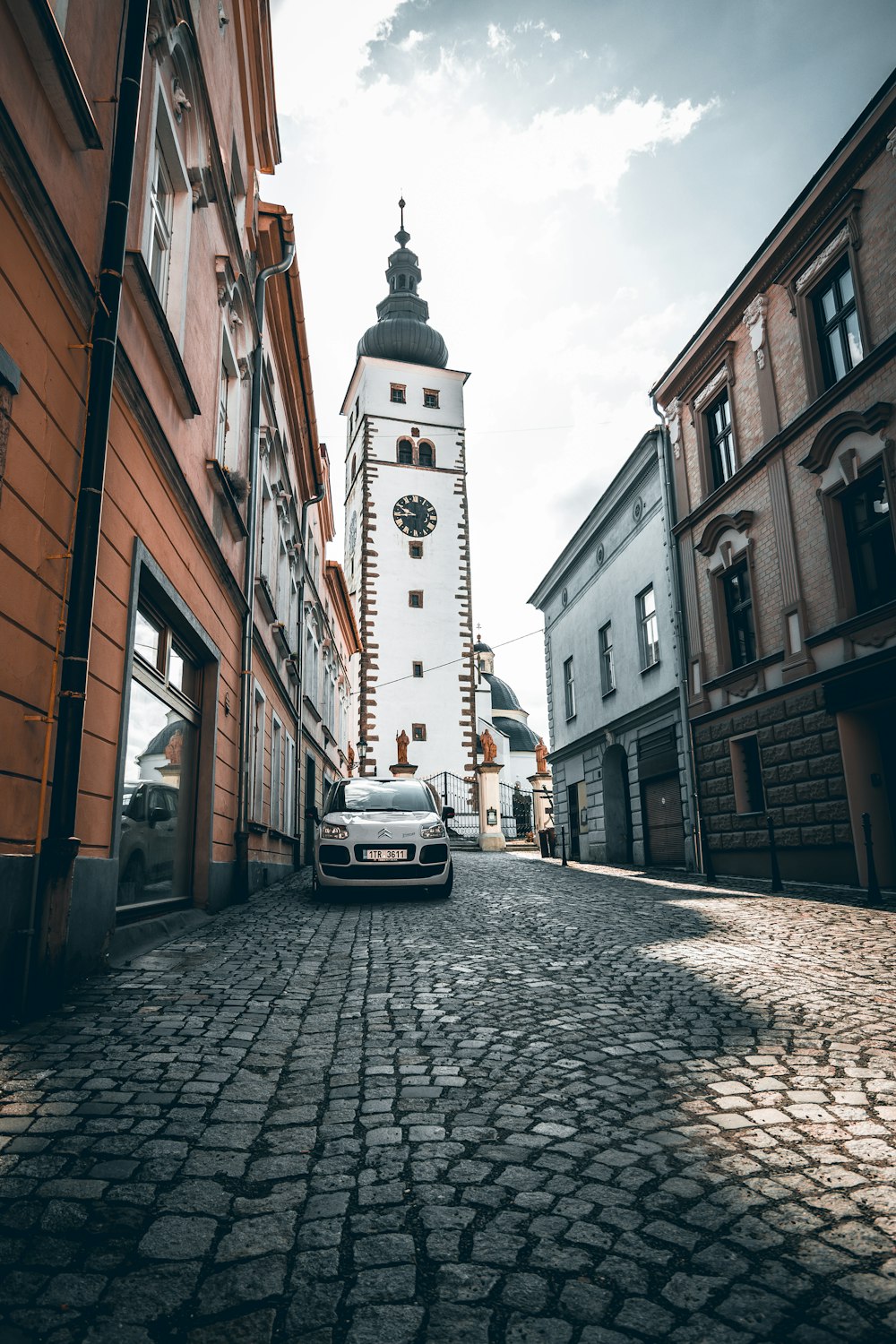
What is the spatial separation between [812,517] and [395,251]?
52459mm

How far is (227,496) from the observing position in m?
9.81

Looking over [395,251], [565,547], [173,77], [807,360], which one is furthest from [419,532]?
[173,77]

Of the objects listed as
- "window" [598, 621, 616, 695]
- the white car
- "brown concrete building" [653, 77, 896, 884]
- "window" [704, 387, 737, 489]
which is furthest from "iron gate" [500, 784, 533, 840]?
the white car

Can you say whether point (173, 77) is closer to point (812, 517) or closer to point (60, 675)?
point (60, 675)

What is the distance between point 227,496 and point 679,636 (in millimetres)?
9879

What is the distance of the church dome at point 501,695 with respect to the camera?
67750mm

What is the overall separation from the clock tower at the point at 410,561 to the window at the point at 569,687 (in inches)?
618

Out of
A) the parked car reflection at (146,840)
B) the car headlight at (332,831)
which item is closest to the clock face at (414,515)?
the car headlight at (332,831)

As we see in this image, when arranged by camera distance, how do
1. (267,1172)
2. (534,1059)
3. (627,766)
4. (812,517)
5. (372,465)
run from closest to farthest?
(267,1172) < (534,1059) < (812,517) < (627,766) < (372,465)

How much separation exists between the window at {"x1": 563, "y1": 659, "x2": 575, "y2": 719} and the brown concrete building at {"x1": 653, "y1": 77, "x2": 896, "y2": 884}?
27.5 feet

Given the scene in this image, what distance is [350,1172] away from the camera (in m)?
2.62

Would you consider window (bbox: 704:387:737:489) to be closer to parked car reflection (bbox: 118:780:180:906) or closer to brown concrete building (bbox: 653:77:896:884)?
brown concrete building (bbox: 653:77:896:884)

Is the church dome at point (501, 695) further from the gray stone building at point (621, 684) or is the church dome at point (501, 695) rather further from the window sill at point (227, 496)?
the window sill at point (227, 496)

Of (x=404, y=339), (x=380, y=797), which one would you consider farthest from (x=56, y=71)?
(x=404, y=339)
